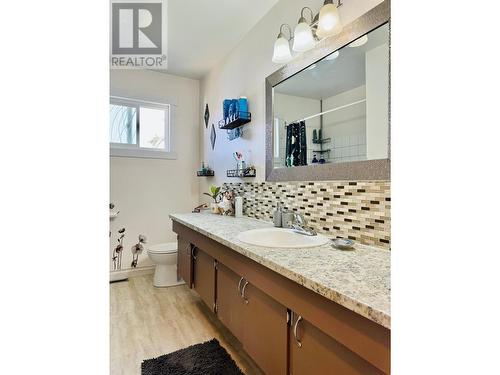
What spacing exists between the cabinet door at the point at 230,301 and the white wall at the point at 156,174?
72.1 inches

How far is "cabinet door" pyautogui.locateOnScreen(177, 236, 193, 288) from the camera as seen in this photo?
2.30 meters

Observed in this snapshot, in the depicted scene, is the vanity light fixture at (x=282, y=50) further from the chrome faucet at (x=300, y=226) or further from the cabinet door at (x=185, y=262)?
the cabinet door at (x=185, y=262)

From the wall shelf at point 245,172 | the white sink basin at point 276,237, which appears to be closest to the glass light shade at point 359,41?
the white sink basin at point 276,237

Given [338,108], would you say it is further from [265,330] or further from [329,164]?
[265,330]

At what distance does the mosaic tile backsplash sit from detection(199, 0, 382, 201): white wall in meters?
0.39

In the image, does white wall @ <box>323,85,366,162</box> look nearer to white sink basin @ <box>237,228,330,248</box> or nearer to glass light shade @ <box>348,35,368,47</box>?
glass light shade @ <box>348,35,368,47</box>

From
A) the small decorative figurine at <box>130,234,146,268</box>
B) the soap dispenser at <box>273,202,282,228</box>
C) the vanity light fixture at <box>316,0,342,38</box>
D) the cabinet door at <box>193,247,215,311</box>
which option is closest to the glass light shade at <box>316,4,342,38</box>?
the vanity light fixture at <box>316,0,342,38</box>

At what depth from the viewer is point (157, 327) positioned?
81.0 inches
